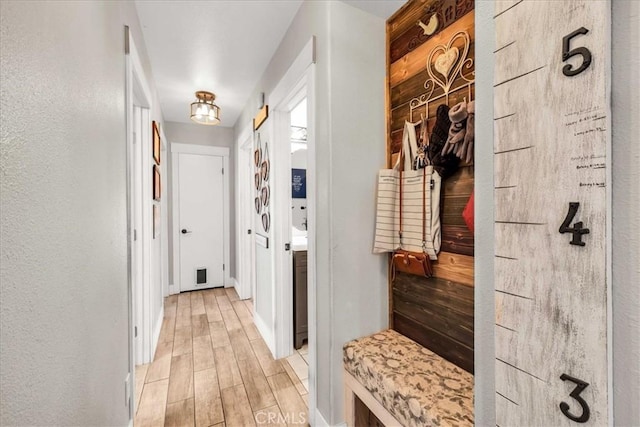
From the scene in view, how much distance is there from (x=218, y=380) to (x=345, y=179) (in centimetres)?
181

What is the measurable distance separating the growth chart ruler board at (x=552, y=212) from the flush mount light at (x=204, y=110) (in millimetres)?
2948

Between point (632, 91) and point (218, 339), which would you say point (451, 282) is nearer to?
point (632, 91)

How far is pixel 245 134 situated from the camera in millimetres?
3545

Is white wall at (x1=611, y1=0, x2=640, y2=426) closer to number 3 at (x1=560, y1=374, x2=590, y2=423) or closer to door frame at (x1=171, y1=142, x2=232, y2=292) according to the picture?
number 3 at (x1=560, y1=374, x2=590, y2=423)

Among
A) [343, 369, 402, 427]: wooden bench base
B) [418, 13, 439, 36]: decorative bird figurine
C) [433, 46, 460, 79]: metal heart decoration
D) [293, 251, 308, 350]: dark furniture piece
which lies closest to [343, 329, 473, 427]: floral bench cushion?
[343, 369, 402, 427]: wooden bench base

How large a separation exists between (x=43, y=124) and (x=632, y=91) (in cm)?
128

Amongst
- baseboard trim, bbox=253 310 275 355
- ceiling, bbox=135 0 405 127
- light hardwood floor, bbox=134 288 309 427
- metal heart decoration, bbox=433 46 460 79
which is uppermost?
ceiling, bbox=135 0 405 127

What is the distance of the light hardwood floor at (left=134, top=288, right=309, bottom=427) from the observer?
1.76 m

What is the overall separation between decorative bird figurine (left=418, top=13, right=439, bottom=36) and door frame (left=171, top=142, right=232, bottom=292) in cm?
370

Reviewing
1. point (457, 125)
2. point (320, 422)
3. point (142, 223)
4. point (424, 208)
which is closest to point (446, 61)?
point (457, 125)

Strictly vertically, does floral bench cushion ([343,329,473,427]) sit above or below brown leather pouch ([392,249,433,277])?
below

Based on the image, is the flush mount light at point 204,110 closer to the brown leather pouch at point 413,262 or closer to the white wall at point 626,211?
the brown leather pouch at point 413,262

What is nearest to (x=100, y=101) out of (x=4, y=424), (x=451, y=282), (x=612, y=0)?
(x=4, y=424)

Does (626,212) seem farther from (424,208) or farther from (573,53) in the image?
(424,208)
